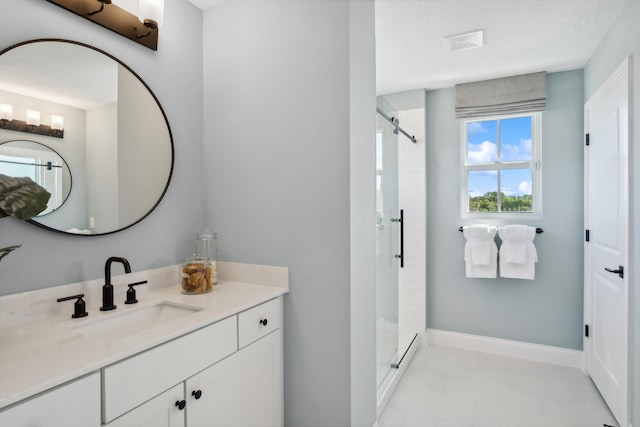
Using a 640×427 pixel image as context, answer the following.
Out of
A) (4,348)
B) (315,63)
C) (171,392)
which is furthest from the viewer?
(315,63)

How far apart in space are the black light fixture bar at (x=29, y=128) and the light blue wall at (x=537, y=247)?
9.69 ft

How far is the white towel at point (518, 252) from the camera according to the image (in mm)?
2902

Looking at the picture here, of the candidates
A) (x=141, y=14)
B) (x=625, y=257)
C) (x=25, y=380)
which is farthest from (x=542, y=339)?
(x=141, y=14)

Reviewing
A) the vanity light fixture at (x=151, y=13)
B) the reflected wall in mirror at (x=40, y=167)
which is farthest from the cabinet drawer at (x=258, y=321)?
the vanity light fixture at (x=151, y=13)

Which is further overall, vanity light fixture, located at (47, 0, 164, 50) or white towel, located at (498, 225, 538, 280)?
white towel, located at (498, 225, 538, 280)

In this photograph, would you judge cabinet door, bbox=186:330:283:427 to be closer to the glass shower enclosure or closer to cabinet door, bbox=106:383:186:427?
cabinet door, bbox=106:383:186:427

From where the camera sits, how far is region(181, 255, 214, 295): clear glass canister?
5.40ft

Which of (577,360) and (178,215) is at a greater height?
(178,215)

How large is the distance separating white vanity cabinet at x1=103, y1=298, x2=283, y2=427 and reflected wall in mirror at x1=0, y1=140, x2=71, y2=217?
2.53 feet

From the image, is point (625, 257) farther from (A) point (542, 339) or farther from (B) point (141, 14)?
(B) point (141, 14)

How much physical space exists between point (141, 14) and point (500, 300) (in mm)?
3407

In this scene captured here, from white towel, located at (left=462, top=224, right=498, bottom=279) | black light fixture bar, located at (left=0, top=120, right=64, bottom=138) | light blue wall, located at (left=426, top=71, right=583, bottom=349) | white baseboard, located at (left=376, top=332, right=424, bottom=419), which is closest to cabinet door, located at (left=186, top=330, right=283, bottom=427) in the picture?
white baseboard, located at (left=376, top=332, right=424, bottom=419)

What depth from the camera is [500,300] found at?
3.16 m

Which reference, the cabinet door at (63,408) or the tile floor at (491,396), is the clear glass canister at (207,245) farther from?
the tile floor at (491,396)
